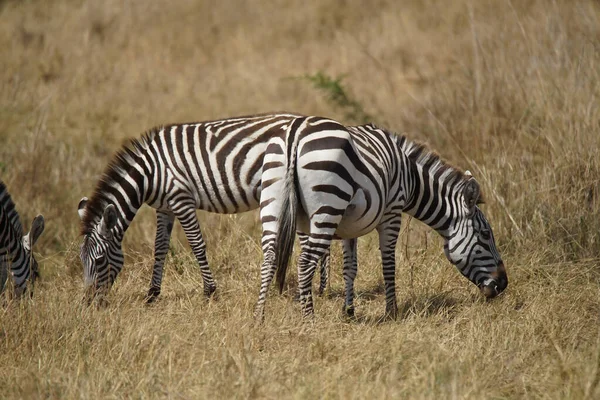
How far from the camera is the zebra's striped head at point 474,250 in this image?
22.6 feet

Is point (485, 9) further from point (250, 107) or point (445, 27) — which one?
point (250, 107)

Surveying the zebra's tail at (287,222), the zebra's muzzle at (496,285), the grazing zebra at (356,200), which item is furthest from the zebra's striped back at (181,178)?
the zebra's muzzle at (496,285)

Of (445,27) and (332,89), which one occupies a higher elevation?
(445,27)

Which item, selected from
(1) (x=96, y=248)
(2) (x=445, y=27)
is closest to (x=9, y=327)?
(1) (x=96, y=248)

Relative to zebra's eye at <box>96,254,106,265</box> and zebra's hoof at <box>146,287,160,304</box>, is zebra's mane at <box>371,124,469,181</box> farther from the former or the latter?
zebra's eye at <box>96,254,106,265</box>

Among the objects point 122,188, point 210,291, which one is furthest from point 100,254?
point 210,291

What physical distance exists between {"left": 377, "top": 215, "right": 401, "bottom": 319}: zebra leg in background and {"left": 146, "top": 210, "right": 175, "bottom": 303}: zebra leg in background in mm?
2082

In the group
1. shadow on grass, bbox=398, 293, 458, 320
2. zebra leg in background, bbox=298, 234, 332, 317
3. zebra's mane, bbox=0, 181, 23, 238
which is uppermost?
zebra's mane, bbox=0, 181, 23, 238

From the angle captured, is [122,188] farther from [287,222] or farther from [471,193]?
[471,193]

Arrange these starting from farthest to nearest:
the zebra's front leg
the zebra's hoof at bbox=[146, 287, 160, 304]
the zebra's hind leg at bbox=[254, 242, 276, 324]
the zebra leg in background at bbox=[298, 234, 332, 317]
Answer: the zebra's front leg < the zebra's hoof at bbox=[146, 287, 160, 304] < the zebra's hind leg at bbox=[254, 242, 276, 324] < the zebra leg in background at bbox=[298, 234, 332, 317]

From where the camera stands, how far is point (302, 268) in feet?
20.6

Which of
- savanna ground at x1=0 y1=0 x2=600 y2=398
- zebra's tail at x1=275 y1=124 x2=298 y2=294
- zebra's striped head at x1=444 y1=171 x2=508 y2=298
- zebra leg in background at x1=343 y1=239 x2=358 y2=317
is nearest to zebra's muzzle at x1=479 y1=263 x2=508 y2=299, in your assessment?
zebra's striped head at x1=444 y1=171 x2=508 y2=298

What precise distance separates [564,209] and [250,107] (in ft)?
23.2

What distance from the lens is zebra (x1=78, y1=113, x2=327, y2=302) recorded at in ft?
22.3
